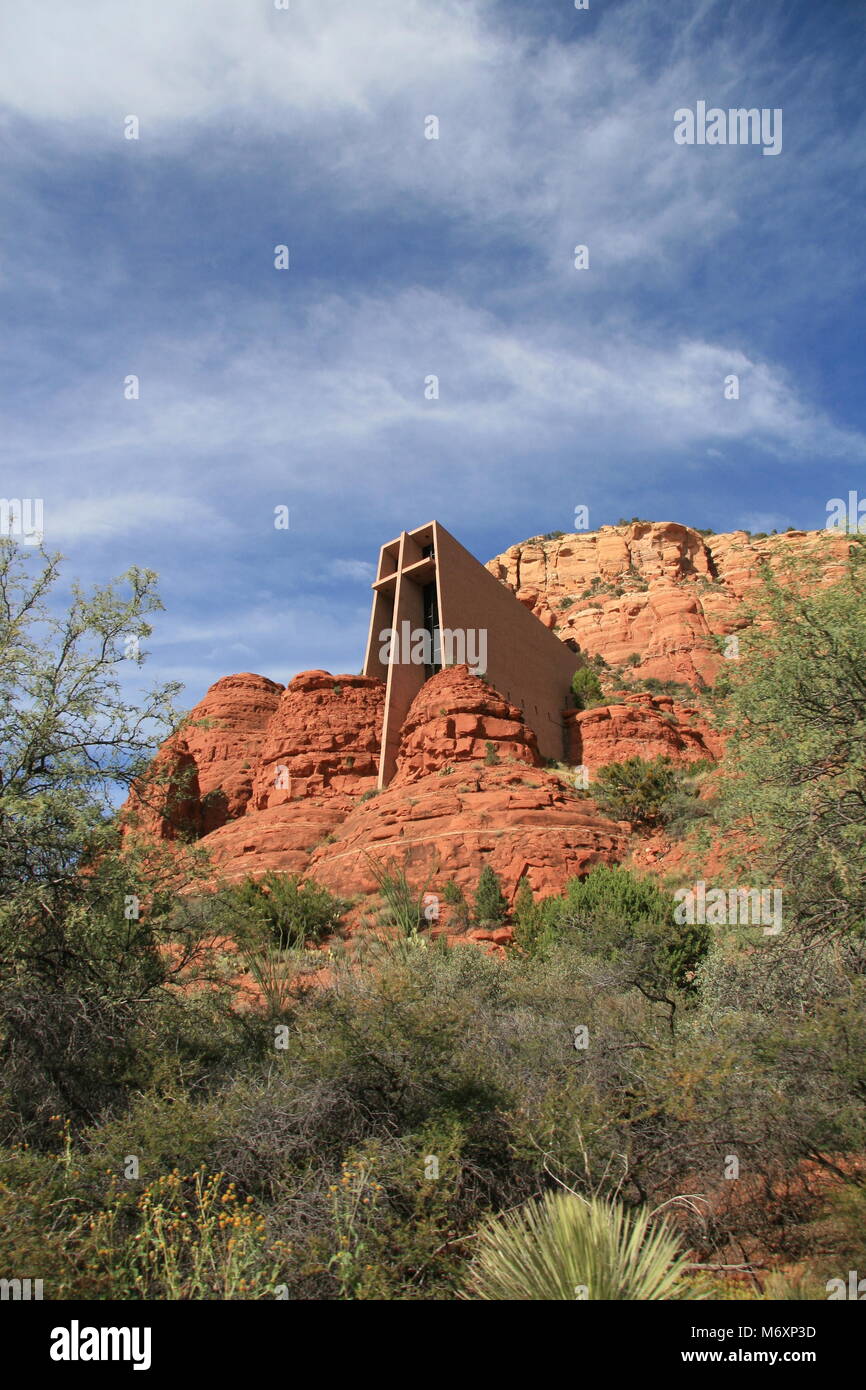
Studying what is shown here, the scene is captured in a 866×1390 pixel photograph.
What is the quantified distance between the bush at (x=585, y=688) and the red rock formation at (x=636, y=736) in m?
4.36

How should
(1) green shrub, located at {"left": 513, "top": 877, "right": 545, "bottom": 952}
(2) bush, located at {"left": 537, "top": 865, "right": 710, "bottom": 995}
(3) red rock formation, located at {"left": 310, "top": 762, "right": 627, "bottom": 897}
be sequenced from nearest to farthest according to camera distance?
1. (2) bush, located at {"left": 537, "top": 865, "right": 710, "bottom": 995}
2. (1) green shrub, located at {"left": 513, "top": 877, "right": 545, "bottom": 952}
3. (3) red rock formation, located at {"left": 310, "top": 762, "right": 627, "bottom": 897}

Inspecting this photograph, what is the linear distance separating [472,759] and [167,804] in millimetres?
15403

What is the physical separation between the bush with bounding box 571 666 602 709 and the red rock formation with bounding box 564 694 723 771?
14.3 ft

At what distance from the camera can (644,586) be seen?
55.1 metres

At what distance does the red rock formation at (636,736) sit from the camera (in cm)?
3148

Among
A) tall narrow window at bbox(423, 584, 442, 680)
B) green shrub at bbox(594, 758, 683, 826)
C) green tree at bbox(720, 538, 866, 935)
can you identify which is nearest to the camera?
green tree at bbox(720, 538, 866, 935)

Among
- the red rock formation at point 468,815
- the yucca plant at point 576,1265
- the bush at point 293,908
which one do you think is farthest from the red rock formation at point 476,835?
the yucca plant at point 576,1265

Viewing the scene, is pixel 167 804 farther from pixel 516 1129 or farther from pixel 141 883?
pixel 516 1129

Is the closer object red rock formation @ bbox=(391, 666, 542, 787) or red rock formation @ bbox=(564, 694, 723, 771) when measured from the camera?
red rock formation @ bbox=(391, 666, 542, 787)

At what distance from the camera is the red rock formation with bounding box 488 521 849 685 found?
148 ft

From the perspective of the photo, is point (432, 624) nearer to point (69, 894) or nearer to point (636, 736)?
point (636, 736)

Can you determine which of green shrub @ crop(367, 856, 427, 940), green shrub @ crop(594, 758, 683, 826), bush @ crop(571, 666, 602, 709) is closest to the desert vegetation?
green shrub @ crop(367, 856, 427, 940)

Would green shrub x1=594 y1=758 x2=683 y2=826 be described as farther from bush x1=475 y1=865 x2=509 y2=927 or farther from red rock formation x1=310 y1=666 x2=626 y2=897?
bush x1=475 y1=865 x2=509 y2=927

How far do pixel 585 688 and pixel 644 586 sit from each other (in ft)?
59.6
